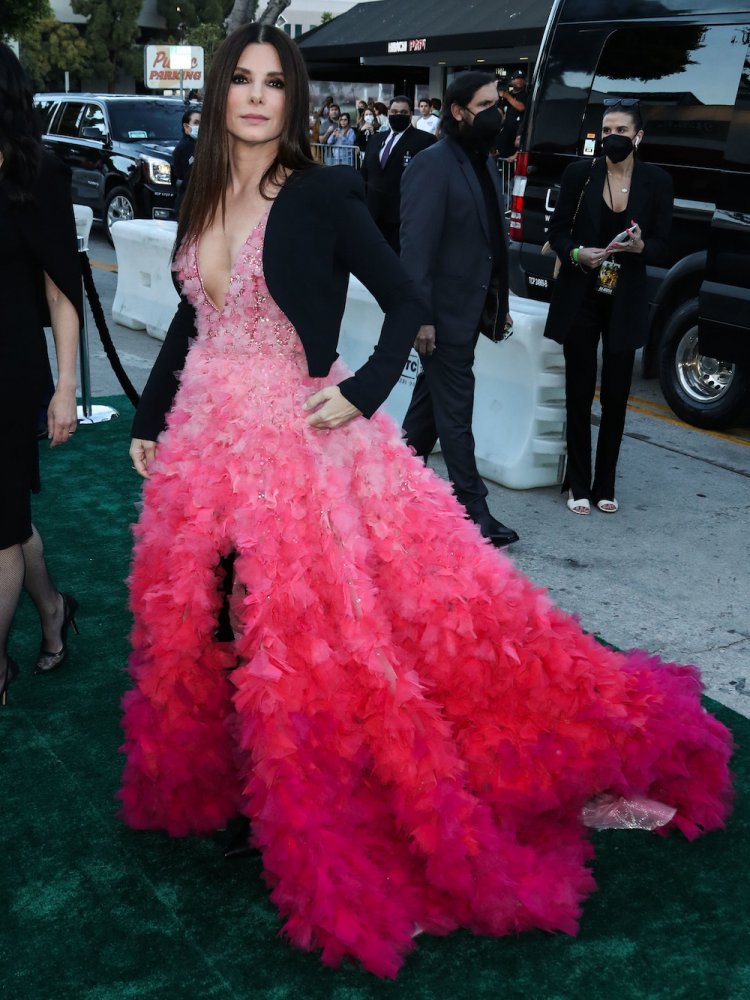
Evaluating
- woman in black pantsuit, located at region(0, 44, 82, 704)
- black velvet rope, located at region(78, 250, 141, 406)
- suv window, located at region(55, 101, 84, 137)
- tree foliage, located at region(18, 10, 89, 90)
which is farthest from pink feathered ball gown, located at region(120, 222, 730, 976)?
tree foliage, located at region(18, 10, 89, 90)

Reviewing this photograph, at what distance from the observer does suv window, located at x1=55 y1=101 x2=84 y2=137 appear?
674 inches

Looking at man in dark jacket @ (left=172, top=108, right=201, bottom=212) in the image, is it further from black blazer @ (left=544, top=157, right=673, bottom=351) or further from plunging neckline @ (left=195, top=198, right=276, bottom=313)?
plunging neckline @ (left=195, top=198, right=276, bottom=313)

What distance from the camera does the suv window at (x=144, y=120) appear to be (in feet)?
54.2

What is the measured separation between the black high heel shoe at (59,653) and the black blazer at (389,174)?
8.36 m

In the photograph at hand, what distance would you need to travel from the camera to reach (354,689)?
2.67 meters

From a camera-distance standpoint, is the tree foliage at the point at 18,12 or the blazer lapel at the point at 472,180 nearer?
the blazer lapel at the point at 472,180

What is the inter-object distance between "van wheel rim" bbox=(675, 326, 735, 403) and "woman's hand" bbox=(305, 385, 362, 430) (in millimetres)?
5466

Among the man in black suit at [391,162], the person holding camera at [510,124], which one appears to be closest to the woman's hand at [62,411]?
the man in black suit at [391,162]

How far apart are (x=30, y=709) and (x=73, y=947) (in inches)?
48.3

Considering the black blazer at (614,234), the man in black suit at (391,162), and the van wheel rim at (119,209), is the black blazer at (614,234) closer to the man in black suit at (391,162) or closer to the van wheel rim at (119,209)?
the man in black suit at (391,162)

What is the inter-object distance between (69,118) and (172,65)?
11.8 m

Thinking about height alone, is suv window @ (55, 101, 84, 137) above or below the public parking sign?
below

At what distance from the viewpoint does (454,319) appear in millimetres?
5223

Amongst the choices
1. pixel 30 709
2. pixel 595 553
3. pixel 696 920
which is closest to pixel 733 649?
pixel 595 553
